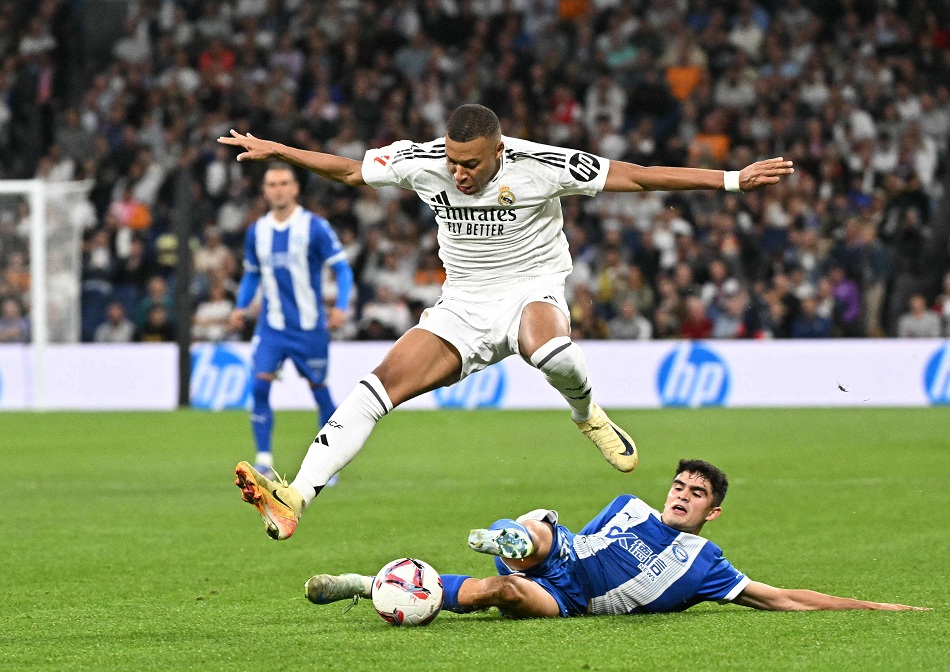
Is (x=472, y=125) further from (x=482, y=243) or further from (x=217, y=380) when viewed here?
(x=217, y=380)

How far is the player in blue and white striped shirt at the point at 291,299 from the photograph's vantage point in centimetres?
1116

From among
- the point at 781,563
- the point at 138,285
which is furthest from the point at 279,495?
the point at 138,285

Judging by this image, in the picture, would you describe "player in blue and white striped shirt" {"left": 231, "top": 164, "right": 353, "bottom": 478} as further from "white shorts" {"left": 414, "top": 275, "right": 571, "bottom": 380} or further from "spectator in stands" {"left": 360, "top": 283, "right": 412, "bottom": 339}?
"spectator in stands" {"left": 360, "top": 283, "right": 412, "bottom": 339}

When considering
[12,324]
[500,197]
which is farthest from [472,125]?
[12,324]

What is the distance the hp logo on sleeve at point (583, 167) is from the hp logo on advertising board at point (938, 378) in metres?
12.2

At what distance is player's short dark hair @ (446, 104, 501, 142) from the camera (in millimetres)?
6371

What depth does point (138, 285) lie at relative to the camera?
19688 mm

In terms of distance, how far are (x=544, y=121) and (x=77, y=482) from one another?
452 inches

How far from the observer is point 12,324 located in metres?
18.7

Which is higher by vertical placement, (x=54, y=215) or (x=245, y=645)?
(x=54, y=215)

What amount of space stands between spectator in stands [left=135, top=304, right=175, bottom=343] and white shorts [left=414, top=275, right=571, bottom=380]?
41.2ft

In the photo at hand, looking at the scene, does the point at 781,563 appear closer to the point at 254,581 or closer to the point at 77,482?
the point at 254,581

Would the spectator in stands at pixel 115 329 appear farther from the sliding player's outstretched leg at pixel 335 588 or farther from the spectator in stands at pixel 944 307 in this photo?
the sliding player's outstretched leg at pixel 335 588

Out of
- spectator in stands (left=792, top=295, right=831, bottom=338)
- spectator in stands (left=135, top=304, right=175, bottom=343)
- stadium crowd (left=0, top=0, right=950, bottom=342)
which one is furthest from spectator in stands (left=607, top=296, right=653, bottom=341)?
spectator in stands (left=135, top=304, right=175, bottom=343)
